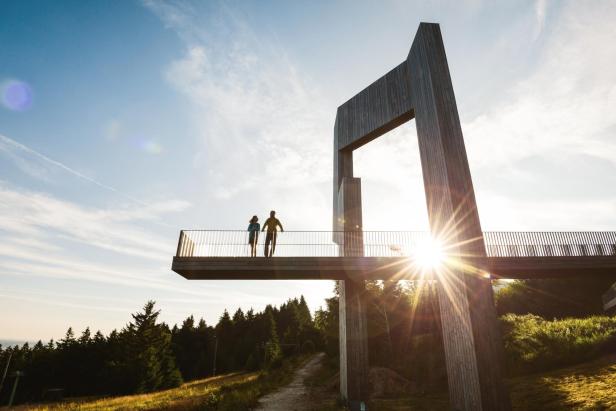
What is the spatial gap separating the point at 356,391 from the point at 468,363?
5.20 m

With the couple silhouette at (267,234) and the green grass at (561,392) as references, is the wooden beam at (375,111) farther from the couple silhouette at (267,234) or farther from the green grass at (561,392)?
the green grass at (561,392)

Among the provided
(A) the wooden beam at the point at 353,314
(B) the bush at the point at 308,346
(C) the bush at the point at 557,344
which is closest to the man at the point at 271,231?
(A) the wooden beam at the point at 353,314

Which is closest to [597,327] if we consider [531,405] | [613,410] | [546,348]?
[546,348]

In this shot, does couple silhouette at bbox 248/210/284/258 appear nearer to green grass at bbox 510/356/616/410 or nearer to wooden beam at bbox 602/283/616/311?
green grass at bbox 510/356/616/410

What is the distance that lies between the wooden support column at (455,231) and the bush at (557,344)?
793cm

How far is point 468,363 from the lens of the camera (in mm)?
7598

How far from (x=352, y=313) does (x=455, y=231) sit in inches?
211

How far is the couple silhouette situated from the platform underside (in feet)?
1.59

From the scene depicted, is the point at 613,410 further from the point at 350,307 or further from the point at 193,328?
the point at 193,328

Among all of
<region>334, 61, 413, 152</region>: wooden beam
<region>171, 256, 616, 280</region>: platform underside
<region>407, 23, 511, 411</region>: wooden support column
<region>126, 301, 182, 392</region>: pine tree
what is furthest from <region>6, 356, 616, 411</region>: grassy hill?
<region>126, 301, 182, 392</region>: pine tree

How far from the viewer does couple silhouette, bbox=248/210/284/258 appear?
38.5 ft

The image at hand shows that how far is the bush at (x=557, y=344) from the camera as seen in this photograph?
12645 millimetres

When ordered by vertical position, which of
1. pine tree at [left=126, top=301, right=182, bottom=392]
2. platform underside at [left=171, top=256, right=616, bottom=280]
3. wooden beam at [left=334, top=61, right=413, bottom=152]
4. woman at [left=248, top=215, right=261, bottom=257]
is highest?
wooden beam at [left=334, top=61, right=413, bottom=152]

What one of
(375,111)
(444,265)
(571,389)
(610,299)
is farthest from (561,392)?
(610,299)
